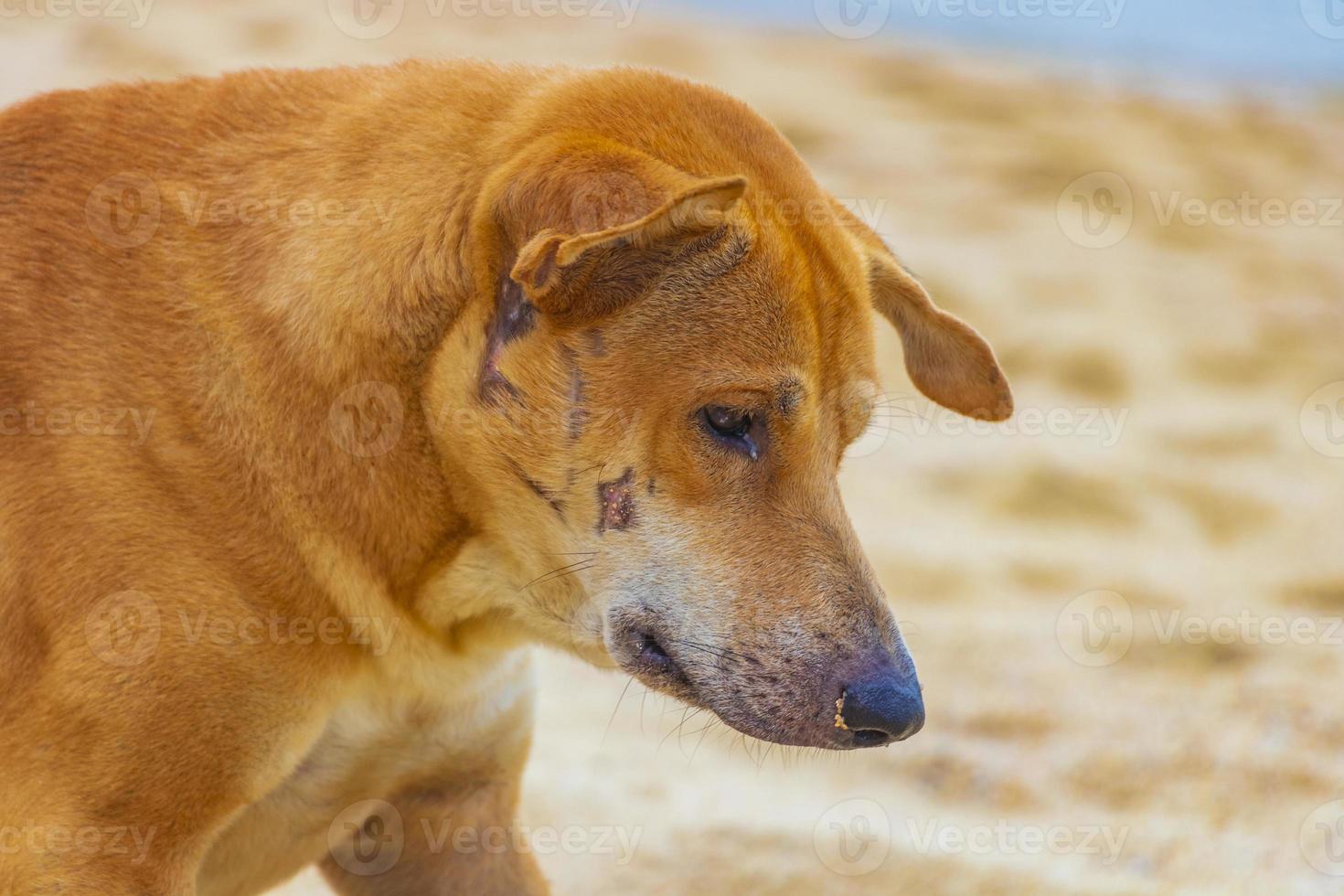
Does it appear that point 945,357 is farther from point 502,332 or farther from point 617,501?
point 502,332

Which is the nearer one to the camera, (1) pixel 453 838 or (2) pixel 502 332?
(2) pixel 502 332

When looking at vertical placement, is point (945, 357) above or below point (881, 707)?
above

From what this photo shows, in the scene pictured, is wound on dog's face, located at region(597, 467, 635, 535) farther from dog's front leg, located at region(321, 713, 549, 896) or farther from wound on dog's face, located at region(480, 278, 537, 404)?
dog's front leg, located at region(321, 713, 549, 896)

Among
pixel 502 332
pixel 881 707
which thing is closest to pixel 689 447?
pixel 502 332

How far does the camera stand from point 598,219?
2898 millimetres

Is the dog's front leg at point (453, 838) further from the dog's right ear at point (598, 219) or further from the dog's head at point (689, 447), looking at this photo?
the dog's right ear at point (598, 219)

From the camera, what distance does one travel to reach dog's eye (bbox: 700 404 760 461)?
10.2 feet

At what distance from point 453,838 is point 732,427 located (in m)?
1.35

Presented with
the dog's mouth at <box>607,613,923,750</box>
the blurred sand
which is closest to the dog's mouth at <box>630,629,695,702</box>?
the dog's mouth at <box>607,613,923,750</box>

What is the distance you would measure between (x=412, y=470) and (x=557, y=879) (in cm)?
179

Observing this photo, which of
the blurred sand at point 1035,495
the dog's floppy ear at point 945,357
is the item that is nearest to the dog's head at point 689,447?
the dog's floppy ear at point 945,357

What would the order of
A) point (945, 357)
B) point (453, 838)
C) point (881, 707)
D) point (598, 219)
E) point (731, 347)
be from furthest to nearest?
1. point (945, 357)
2. point (453, 838)
3. point (731, 347)
4. point (881, 707)
5. point (598, 219)

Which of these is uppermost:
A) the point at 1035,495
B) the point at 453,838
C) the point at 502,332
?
the point at 502,332

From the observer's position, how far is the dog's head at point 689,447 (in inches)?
120
